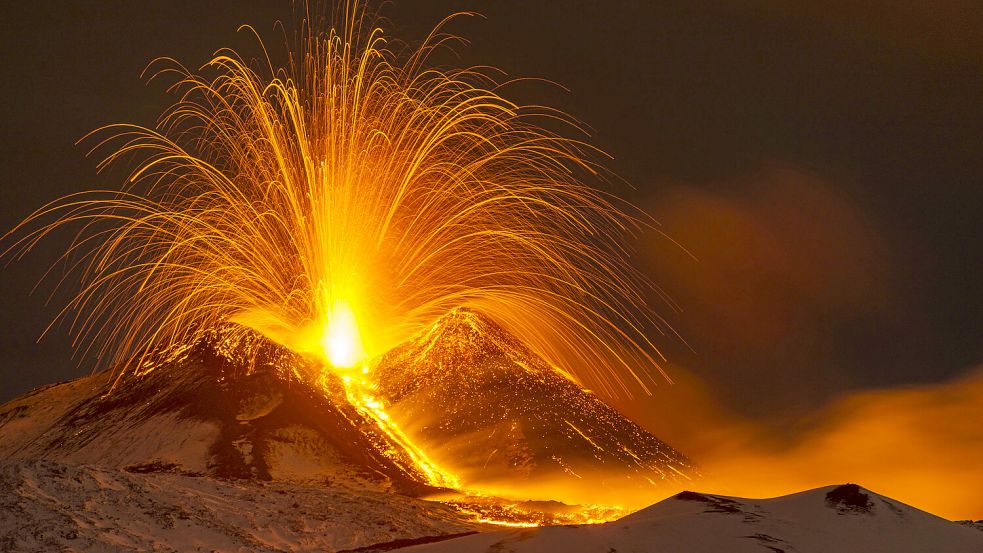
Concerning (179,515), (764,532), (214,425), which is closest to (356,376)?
(214,425)

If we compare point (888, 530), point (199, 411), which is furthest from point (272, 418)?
point (888, 530)

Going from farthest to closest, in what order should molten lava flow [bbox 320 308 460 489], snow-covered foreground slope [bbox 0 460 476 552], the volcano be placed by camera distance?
molten lava flow [bbox 320 308 460 489]
the volcano
snow-covered foreground slope [bbox 0 460 476 552]

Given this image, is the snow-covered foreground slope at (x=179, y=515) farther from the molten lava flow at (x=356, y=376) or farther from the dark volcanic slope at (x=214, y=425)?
the molten lava flow at (x=356, y=376)

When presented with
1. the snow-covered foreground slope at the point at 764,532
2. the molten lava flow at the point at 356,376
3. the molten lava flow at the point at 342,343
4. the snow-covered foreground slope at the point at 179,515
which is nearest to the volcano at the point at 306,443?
the snow-covered foreground slope at the point at 179,515

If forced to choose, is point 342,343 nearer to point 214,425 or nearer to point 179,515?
point 214,425

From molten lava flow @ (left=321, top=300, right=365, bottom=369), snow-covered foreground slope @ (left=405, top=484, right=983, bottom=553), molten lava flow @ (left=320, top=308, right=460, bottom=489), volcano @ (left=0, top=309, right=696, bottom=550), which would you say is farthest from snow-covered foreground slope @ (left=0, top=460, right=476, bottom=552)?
molten lava flow @ (left=321, top=300, right=365, bottom=369)

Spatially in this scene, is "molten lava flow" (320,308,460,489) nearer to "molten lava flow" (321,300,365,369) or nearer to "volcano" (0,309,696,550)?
"molten lava flow" (321,300,365,369)
